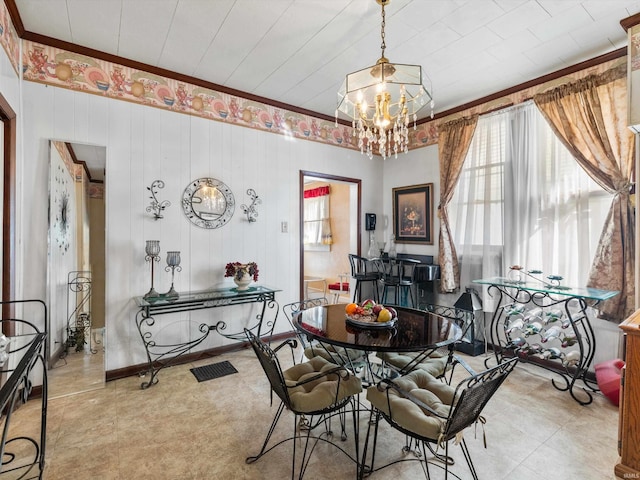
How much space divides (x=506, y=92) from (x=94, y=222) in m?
4.53

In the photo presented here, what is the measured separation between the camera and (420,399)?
1746mm

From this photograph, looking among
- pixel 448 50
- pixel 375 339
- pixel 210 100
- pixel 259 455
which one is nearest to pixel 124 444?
pixel 259 455

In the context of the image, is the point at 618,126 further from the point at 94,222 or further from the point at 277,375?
the point at 94,222

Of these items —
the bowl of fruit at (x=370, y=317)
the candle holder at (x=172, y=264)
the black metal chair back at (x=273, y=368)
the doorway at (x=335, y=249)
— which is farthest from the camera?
the doorway at (x=335, y=249)

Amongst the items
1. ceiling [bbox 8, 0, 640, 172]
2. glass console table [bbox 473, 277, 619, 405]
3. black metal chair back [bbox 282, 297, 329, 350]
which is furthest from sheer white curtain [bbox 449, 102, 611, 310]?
black metal chair back [bbox 282, 297, 329, 350]

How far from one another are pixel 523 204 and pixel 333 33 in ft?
8.55

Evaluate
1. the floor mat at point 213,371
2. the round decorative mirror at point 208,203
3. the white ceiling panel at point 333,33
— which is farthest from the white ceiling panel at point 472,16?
the floor mat at point 213,371

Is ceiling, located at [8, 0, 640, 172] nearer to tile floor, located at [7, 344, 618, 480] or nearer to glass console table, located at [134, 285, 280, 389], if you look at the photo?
glass console table, located at [134, 285, 280, 389]

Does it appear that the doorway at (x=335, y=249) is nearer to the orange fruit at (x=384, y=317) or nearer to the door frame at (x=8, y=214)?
the orange fruit at (x=384, y=317)

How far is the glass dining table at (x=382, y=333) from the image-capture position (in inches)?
70.5

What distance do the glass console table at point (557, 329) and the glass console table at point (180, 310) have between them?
2.57m

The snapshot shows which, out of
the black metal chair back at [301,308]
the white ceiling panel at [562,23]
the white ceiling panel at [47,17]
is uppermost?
the white ceiling panel at [47,17]

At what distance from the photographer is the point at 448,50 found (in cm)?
288

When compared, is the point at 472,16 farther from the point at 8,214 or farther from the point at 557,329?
the point at 8,214
